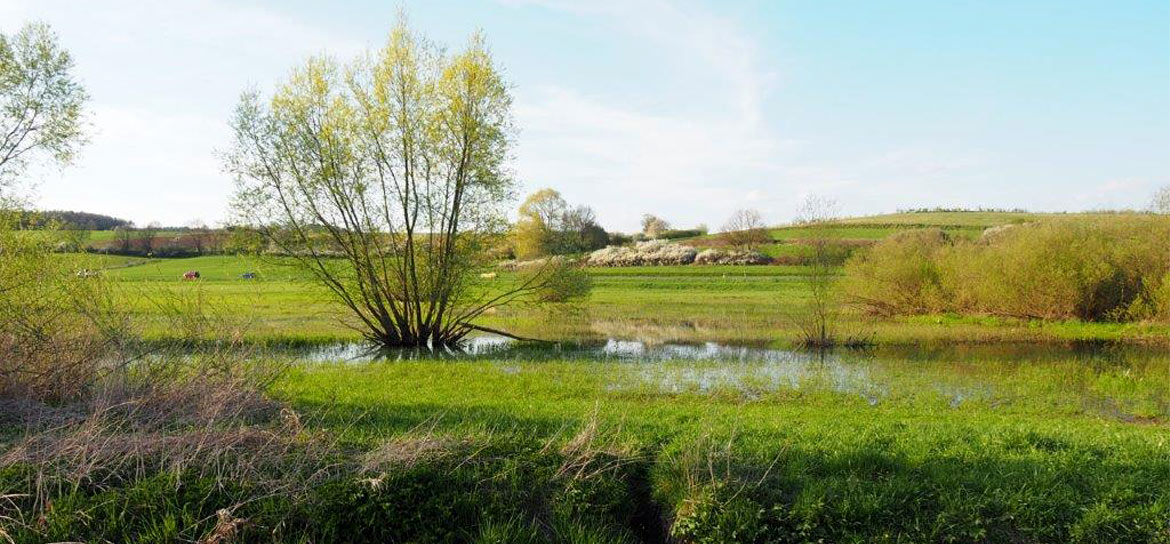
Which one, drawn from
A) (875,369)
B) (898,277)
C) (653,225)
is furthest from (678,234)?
(875,369)

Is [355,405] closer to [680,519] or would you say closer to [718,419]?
[718,419]

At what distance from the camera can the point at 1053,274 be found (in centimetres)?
2903

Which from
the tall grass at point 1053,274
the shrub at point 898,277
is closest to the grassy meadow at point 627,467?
the tall grass at point 1053,274

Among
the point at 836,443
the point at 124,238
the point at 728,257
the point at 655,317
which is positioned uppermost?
the point at 124,238

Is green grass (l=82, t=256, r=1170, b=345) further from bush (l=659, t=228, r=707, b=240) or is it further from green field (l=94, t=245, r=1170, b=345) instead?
bush (l=659, t=228, r=707, b=240)

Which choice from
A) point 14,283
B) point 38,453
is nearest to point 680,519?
point 38,453

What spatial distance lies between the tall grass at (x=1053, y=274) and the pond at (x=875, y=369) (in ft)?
20.3

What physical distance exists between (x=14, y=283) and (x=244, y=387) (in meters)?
5.06

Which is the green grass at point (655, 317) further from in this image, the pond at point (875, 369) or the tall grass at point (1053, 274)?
the pond at point (875, 369)

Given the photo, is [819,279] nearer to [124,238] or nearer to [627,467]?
[627,467]

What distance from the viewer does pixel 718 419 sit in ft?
34.4

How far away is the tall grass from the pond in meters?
6.18

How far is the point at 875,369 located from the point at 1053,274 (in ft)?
50.9

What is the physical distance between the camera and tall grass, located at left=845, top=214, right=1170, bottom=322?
28.5 metres
